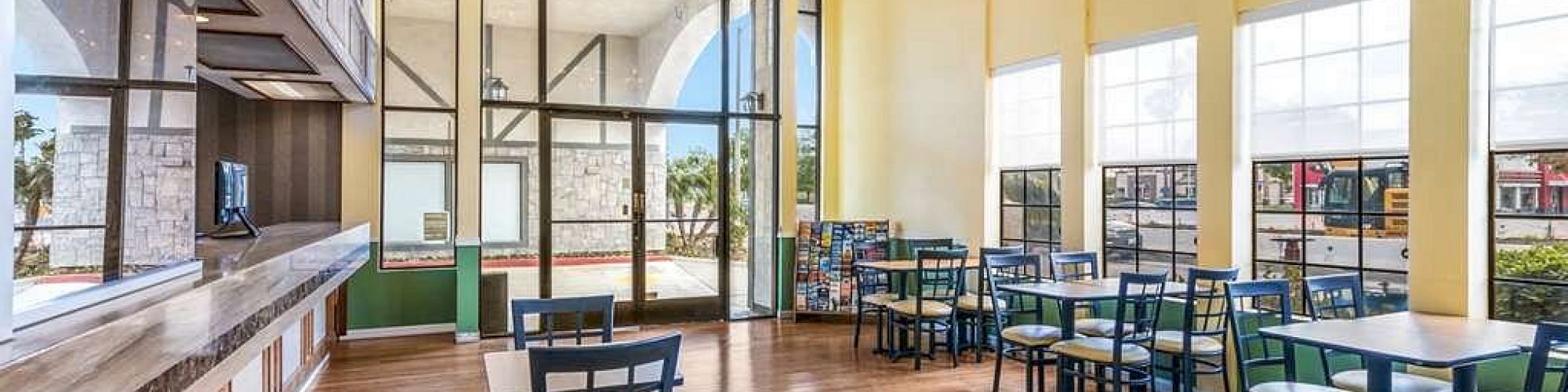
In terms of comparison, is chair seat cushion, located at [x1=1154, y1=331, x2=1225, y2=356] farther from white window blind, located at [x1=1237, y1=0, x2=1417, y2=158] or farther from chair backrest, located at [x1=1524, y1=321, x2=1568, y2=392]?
chair backrest, located at [x1=1524, y1=321, x2=1568, y2=392]

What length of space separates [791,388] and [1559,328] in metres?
3.64

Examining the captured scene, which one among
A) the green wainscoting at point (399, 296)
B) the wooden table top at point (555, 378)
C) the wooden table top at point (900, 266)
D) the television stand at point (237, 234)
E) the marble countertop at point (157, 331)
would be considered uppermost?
the television stand at point (237, 234)

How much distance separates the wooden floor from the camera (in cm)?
525

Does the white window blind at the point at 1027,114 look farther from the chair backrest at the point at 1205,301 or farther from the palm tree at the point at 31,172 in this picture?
the palm tree at the point at 31,172

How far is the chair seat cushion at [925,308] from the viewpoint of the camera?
5776 mm

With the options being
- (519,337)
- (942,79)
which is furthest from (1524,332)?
(942,79)

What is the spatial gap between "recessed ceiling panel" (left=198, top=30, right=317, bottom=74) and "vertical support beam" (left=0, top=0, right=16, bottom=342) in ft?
7.81

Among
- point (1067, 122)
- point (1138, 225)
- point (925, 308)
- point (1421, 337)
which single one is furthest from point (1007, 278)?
point (1421, 337)

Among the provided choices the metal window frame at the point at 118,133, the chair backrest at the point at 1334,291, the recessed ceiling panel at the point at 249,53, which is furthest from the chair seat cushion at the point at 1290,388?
the recessed ceiling panel at the point at 249,53

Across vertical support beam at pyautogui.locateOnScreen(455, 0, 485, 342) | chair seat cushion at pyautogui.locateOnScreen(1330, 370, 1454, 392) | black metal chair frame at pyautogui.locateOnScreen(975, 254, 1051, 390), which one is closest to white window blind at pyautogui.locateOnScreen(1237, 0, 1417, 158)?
chair seat cushion at pyautogui.locateOnScreen(1330, 370, 1454, 392)

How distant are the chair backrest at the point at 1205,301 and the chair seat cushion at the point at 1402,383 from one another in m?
0.58

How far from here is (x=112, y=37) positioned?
1849mm

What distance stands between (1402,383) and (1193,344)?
1.02 m

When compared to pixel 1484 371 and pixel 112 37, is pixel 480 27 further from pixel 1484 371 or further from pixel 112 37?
pixel 1484 371
